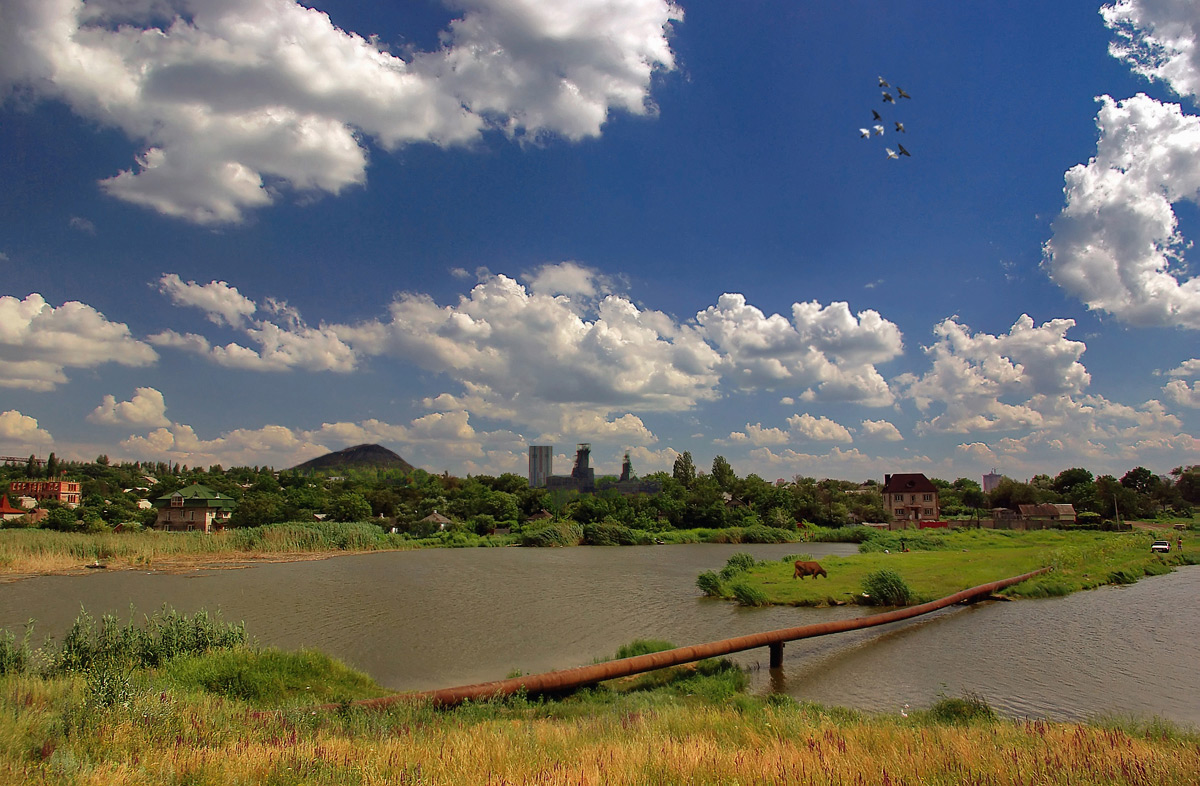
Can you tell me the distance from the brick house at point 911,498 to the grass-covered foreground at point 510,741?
9285cm

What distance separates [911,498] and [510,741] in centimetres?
10212

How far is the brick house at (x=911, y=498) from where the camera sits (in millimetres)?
94500

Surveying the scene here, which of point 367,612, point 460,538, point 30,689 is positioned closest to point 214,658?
point 30,689

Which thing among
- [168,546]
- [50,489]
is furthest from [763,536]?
[50,489]

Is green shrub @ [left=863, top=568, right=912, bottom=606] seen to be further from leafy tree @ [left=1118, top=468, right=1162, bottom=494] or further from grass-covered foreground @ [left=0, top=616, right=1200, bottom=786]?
leafy tree @ [left=1118, top=468, right=1162, bottom=494]

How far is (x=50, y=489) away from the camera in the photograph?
123938 millimetres

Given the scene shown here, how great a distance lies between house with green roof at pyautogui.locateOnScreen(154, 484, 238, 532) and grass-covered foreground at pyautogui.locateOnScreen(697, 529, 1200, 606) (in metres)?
72.2

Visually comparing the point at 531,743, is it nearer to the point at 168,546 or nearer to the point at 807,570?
the point at 807,570

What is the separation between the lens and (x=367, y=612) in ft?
87.5

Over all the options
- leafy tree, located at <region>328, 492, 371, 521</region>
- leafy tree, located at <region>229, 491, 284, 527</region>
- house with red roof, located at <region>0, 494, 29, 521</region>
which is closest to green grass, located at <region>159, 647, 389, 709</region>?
leafy tree, located at <region>229, 491, 284, 527</region>

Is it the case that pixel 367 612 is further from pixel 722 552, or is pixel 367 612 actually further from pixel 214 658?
pixel 722 552

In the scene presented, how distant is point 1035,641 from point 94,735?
22.9 m

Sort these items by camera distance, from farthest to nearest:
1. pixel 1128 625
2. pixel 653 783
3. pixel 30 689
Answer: pixel 1128 625, pixel 30 689, pixel 653 783

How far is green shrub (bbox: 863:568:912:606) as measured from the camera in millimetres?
25000
